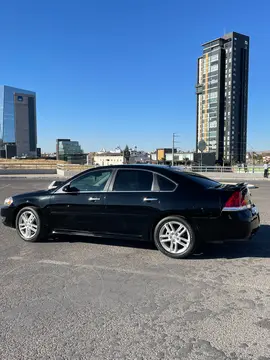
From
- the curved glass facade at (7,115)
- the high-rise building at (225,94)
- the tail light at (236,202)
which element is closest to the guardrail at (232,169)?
the tail light at (236,202)

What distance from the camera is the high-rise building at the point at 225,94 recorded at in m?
116

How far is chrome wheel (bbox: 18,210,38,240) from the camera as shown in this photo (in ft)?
20.4

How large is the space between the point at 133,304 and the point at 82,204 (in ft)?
8.44

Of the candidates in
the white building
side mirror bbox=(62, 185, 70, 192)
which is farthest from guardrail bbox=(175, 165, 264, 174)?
the white building

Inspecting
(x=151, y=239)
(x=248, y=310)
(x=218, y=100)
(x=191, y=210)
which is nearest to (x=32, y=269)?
(x=151, y=239)

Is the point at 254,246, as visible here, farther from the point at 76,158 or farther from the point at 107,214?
the point at 76,158

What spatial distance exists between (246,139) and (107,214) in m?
128

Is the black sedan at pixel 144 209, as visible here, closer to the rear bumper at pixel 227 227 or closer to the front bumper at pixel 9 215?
the rear bumper at pixel 227 227

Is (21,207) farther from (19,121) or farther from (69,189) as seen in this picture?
(19,121)

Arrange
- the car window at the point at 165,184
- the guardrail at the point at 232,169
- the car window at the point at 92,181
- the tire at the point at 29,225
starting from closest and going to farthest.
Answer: the car window at the point at 165,184, the car window at the point at 92,181, the tire at the point at 29,225, the guardrail at the point at 232,169

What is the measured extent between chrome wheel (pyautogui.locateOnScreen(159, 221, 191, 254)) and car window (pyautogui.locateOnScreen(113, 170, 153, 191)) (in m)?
0.73

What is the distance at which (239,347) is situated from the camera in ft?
9.04

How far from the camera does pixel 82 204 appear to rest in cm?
579

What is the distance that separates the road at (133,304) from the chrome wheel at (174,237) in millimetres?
208
